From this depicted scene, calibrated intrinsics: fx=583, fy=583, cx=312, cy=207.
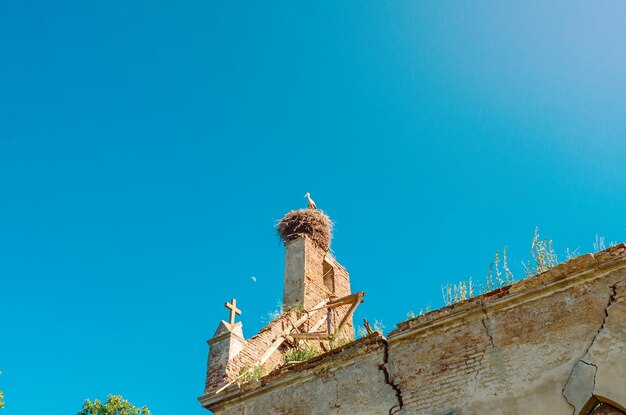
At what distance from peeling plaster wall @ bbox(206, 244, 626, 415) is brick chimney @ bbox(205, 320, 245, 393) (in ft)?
5.03

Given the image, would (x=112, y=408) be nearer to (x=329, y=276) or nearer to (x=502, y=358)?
(x=329, y=276)

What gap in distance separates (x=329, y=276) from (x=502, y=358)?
8.77m

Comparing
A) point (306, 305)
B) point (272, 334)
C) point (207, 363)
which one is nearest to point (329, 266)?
point (306, 305)

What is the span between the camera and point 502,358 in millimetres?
6621

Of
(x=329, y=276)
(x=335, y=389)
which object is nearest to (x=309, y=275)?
(x=329, y=276)

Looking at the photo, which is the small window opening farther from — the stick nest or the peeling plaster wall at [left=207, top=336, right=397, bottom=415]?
the peeling plaster wall at [left=207, top=336, right=397, bottom=415]

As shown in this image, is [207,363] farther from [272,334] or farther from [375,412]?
[375,412]

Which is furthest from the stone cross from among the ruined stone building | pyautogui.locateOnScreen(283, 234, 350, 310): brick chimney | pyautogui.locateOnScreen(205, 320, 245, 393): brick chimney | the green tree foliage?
the green tree foliage

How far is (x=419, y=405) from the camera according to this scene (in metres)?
6.92

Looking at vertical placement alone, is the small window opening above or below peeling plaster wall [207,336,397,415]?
above

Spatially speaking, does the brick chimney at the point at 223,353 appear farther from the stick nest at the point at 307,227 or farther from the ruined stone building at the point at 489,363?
the stick nest at the point at 307,227

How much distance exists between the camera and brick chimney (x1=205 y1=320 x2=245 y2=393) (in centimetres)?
913

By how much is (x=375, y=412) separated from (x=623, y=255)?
3.41 metres

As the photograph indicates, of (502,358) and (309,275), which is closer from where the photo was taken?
(502,358)
